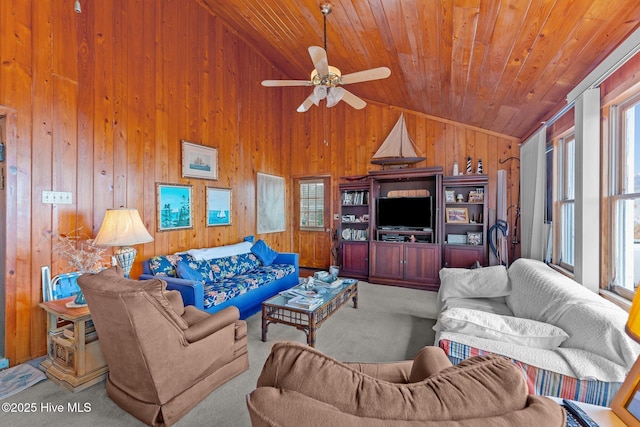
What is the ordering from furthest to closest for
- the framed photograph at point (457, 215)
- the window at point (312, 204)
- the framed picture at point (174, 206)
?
the window at point (312, 204)
the framed photograph at point (457, 215)
the framed picture at point (174, 206)

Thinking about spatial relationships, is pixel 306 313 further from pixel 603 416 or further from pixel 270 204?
pixel 270 204

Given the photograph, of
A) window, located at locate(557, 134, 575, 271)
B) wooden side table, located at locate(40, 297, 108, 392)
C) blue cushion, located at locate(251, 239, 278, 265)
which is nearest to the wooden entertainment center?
window, located at locate(557, 134, 575, 271)

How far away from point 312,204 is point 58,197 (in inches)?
162

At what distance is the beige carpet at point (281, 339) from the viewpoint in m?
1.73

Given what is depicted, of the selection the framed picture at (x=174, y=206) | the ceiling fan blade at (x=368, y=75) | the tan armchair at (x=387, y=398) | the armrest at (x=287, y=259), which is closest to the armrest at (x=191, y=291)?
the framed picture at (x=174, y=206)

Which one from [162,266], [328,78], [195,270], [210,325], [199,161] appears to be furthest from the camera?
[199,161]

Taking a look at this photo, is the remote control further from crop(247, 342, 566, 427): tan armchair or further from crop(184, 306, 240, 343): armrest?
crop(184, 306, 240, 343): armrest

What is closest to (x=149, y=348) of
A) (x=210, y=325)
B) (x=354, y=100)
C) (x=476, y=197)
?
(x=210, y=325)

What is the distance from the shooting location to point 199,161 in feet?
13.0

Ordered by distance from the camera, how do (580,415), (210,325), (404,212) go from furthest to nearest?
(404,212), (210,325), (580,415)

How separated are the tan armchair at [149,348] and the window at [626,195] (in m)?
3.02

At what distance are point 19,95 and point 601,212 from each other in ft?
15.9

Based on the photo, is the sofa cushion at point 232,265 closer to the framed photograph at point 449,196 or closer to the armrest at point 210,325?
the armrest at point 210,325

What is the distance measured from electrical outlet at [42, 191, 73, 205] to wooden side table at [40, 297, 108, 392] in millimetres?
929
